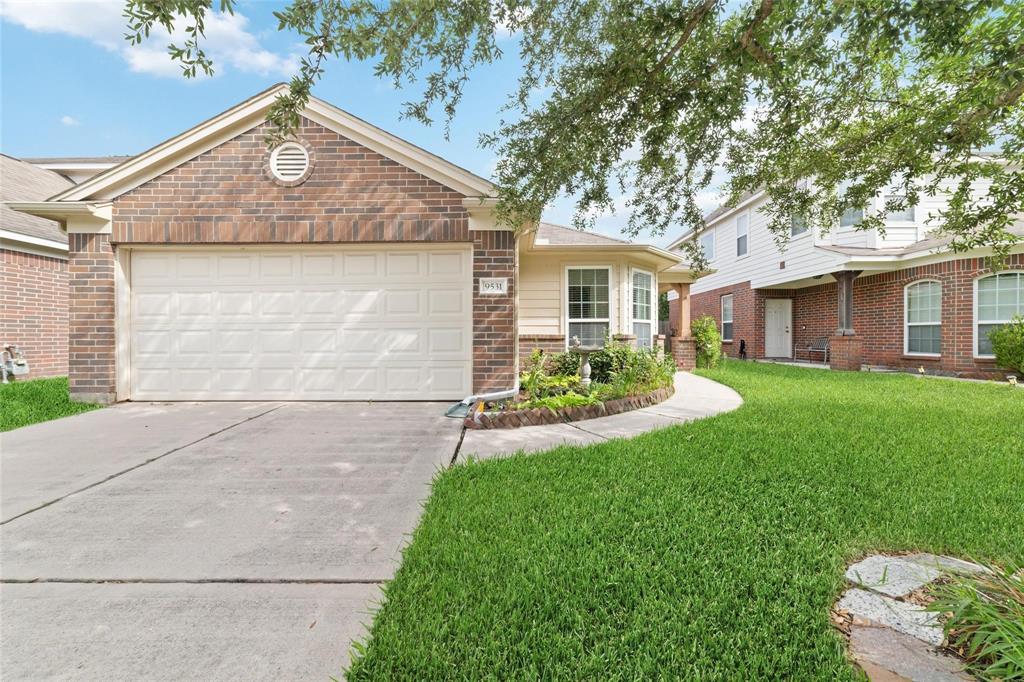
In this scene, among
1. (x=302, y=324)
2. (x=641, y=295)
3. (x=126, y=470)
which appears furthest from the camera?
(x=641, y=295)

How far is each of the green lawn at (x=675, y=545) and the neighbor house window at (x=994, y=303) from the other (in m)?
7.93

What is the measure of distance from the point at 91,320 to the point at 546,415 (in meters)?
7.12

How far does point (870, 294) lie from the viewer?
1308 centimetres

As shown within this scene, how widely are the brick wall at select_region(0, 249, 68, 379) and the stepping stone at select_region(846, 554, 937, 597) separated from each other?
43.5 ft

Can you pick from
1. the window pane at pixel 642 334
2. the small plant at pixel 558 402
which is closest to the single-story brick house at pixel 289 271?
the small plant at pixel 558 402

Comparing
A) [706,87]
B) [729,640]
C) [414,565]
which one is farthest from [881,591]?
[706,87]

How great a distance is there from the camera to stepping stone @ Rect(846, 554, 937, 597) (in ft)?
7.09

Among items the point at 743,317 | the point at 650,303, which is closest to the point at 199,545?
the point at 650,303

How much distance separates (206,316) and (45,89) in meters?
5.19

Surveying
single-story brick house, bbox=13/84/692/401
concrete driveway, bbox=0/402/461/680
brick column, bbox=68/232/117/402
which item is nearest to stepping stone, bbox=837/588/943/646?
concrete driveway, bbox=0/402/461/680

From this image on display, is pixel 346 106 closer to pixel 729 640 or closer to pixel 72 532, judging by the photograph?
pixel 72 532

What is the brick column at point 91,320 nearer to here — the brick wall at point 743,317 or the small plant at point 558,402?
the small plant at point 558,402

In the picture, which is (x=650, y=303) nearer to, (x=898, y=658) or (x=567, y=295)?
(x=567, y=295)

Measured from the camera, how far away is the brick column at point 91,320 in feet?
22.4
